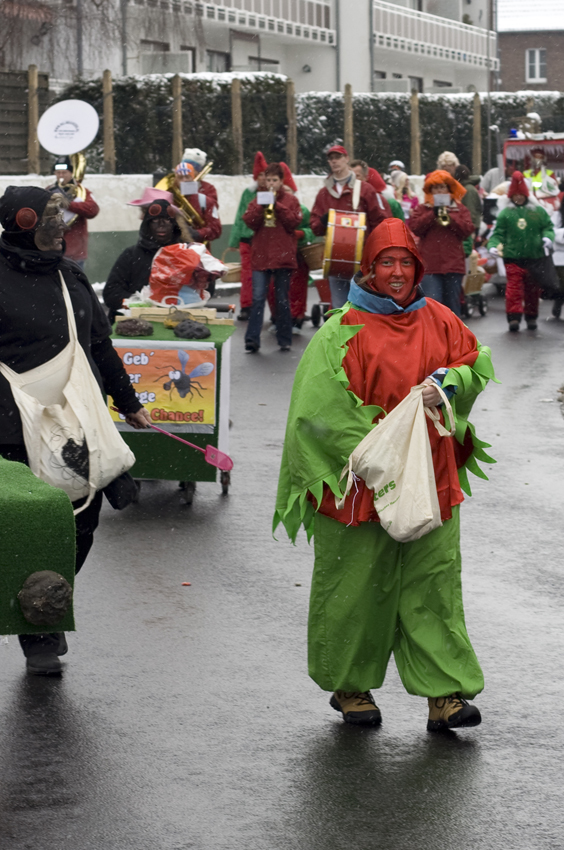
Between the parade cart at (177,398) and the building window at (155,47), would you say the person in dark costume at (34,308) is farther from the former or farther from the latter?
the building window at (155,47)

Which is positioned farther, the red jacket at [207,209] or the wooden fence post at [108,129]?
the wooden fence post at [108,129]

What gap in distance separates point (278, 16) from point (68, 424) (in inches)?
1494

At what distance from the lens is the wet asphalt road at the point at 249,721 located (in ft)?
13.1

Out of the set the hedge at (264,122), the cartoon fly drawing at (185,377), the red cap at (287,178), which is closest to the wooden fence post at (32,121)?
the hedge at (264,122)

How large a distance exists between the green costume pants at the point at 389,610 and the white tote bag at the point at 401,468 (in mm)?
171

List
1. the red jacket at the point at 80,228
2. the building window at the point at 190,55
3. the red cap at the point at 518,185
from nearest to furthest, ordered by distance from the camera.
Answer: the red jacket at the point at 80,228
the red cap at the point at 518,185
the building window at the point at 190,55

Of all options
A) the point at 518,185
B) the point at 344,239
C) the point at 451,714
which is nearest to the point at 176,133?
the point at 518,185

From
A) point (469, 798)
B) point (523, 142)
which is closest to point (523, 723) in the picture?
point (469, 798)

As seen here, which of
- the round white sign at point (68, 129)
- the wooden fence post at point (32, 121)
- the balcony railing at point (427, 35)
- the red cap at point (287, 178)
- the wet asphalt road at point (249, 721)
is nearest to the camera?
the wet asphalt road at point (249, 721)

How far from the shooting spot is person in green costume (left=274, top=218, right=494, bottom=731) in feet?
14.9

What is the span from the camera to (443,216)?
13.9 meters

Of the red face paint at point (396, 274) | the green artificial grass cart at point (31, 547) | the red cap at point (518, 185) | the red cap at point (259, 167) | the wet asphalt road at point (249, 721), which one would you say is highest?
the red cap at point (259, 167)

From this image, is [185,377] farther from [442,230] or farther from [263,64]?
[263,64]

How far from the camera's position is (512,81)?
6900cm
